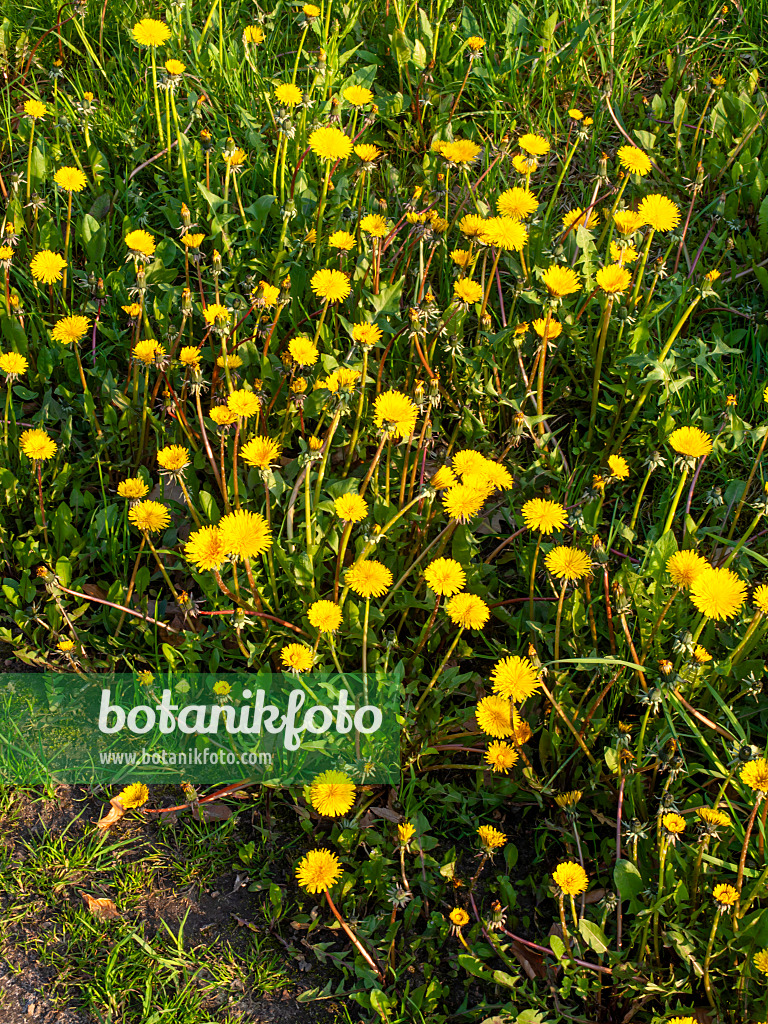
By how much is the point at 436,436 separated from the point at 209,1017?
148 cm

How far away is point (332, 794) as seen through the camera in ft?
5.74

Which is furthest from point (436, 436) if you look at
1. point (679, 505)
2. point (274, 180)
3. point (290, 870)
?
point (290, 870)

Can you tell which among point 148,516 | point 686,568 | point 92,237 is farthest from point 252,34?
point 686,568

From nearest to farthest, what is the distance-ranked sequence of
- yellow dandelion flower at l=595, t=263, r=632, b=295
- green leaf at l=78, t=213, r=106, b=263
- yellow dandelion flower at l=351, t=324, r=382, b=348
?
yellow dandelion flower at l=351, t=324, r=382, b=348, yellow dandelion flower at l=595, t=263, r=632, b=295, green leaf at l=78, t=213, r=106, b=263

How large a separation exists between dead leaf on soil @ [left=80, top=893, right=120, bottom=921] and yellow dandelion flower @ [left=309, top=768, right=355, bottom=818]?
48 centimetres

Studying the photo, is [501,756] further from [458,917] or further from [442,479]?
[442,479]

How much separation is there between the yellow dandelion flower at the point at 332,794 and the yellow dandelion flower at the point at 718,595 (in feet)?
2.53

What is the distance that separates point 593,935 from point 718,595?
26.9 inches

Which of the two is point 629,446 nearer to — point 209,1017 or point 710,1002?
point 710,1002

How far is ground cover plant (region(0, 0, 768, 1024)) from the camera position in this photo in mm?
1757

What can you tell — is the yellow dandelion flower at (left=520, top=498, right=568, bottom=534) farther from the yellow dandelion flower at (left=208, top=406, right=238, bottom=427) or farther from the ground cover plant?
the yellow dandelion flower at (left=208, top=406, right=238, bottom=427)

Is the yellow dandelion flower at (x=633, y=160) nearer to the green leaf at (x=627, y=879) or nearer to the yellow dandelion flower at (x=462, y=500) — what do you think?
the yellow dandelion flower at (x=462, y=500)

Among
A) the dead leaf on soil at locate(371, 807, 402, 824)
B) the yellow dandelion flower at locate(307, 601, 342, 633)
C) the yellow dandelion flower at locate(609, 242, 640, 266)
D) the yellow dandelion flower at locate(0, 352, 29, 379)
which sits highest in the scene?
the yellow dandelion flower at locate(609, 242, 640, 266)

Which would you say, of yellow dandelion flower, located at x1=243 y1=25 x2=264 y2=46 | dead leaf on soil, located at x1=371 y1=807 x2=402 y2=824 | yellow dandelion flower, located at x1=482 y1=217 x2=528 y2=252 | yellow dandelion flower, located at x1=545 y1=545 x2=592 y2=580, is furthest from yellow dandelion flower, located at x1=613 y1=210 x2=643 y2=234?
dead leaf on soil, located at x1=371 y1=807 x2=402 y2=824
